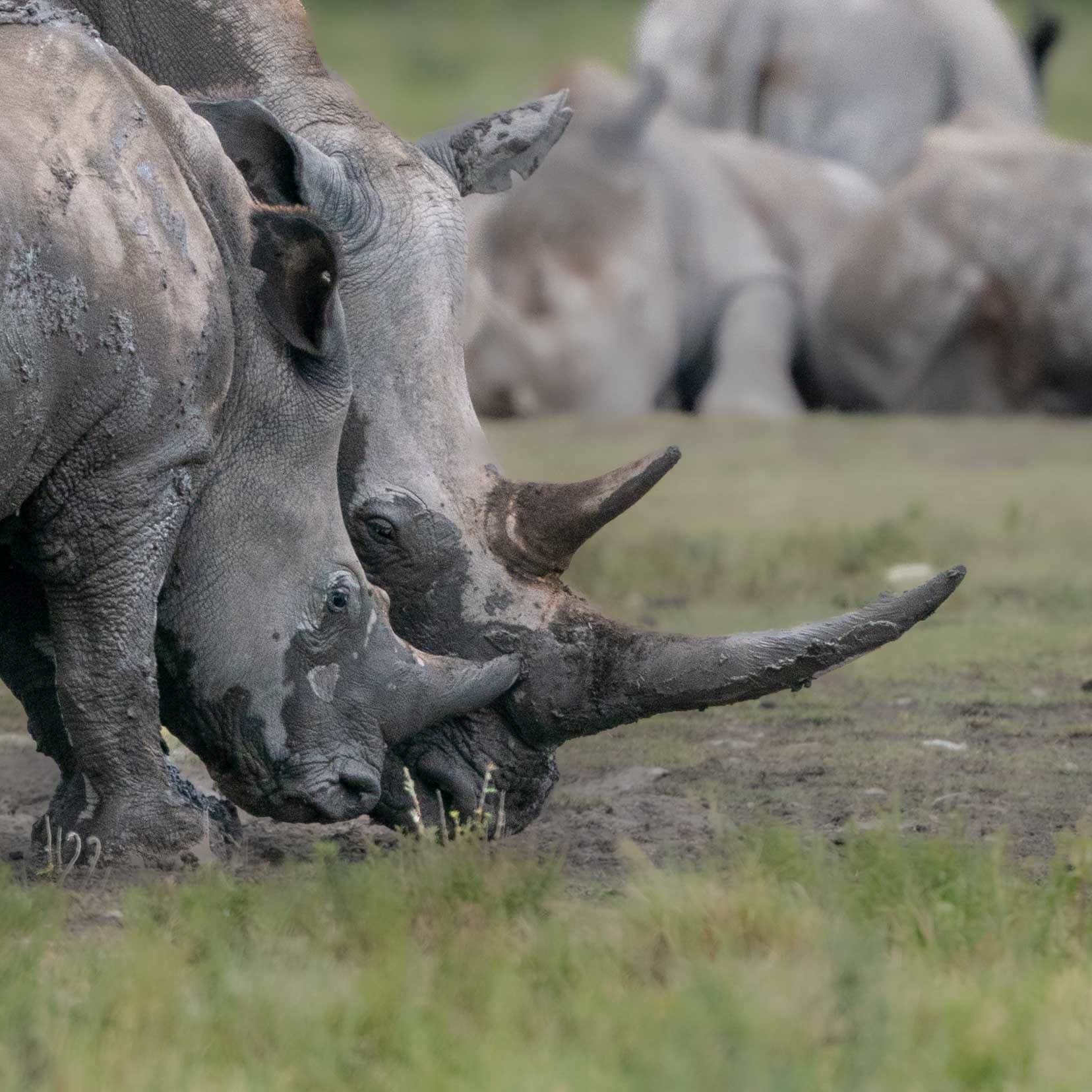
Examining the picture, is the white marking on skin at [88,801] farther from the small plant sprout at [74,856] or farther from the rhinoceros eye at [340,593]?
the rhinoceros eye at [340,593]

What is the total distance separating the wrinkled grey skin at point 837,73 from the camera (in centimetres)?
1627

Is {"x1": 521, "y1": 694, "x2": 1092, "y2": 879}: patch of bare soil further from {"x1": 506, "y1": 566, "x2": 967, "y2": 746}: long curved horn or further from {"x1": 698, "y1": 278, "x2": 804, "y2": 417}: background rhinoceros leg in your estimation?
{"x1": 698, "y1": 278, "x2": 804, "y2": 417}: background rhinoceros leg

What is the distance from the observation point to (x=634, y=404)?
13.0 metres

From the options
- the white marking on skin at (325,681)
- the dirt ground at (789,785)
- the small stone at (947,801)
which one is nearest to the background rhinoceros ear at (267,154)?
the white marking on skin at (325,681)

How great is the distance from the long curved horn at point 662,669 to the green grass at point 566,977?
0.64 m

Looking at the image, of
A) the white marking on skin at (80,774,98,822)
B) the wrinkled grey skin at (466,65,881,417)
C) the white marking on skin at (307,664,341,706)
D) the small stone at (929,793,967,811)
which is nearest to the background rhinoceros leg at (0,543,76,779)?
the white marking on skin at (80,774,98,822)

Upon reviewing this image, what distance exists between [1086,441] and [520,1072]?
9.39 m

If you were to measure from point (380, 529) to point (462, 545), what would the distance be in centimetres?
17

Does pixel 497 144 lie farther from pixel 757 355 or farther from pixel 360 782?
pixel 757 355

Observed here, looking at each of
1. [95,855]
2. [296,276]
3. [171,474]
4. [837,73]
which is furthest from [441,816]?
[837,73]

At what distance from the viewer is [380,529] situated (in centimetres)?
473

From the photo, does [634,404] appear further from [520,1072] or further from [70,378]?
[520,1072]

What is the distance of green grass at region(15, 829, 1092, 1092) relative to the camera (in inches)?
110

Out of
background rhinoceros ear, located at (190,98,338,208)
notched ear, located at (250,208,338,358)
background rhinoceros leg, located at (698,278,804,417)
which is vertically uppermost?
background rhinoceros ear, located at (190,98,338,208)
